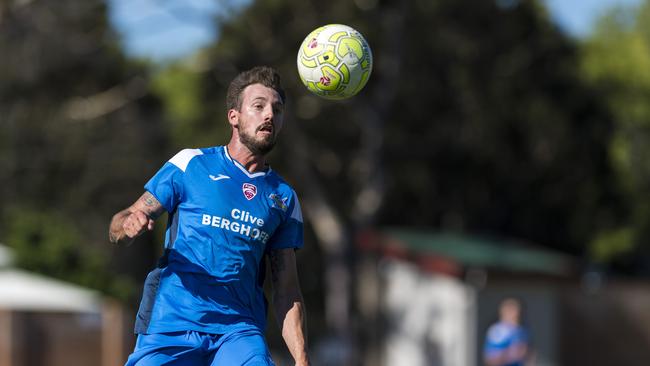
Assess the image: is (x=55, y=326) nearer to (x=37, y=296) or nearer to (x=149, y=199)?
(x=37, y=296)

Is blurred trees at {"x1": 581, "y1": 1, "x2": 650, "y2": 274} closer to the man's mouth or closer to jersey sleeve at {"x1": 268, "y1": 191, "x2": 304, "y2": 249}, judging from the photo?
jersey sleeve at {"x1": 268, "y1": 191, "x2": 304, "y2": 249}

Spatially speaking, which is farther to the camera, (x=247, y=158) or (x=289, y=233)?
(x=289, y=233)

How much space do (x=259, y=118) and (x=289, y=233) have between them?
25.8 inches

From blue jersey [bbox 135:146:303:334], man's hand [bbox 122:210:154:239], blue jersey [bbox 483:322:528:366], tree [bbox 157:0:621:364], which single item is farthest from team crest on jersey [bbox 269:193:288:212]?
tree [bbox 157:0:621:364]

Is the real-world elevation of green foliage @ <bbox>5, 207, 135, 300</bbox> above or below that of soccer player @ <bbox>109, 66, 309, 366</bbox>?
above

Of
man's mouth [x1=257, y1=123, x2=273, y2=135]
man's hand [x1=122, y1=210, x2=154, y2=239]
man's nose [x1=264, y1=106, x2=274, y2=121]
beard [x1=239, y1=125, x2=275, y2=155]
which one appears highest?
man's nose [x1=264, y1=106, x2=274, y2=121]

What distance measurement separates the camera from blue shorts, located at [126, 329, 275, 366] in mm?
5914

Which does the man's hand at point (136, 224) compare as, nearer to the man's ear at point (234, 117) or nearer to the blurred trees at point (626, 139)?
the man's ear at point (234, 117)

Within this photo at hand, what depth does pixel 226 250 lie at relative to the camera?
6.08 metres

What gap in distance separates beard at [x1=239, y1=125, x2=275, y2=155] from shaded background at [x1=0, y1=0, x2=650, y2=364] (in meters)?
20.9

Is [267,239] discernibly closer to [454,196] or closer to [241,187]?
[241,187]

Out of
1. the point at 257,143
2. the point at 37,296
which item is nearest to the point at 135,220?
the point at 257,143

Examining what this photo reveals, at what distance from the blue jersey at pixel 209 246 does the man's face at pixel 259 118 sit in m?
0.18

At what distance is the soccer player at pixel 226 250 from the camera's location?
236 inches
